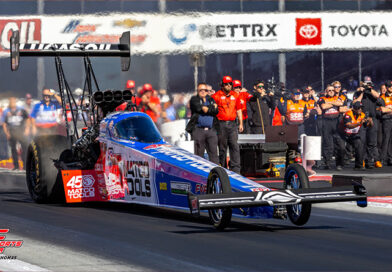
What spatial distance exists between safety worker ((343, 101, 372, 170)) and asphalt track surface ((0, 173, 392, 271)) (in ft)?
24.2

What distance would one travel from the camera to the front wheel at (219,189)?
32.7ft

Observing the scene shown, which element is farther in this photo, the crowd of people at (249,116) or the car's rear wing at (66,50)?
the crowd of people at (249,116)

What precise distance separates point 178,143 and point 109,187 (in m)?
5.07

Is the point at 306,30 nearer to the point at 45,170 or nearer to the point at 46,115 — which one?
the point at 46,115

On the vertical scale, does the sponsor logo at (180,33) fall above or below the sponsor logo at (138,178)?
above

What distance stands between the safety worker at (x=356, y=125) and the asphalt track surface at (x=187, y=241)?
737 cm

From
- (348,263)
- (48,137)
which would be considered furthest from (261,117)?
(348,263)

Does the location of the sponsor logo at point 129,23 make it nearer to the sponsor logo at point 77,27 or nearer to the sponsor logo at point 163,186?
the sponsor logo at point 77,27

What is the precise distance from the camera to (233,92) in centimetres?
1816

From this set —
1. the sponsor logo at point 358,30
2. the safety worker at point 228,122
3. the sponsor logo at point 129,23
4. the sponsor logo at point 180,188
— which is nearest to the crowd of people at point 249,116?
the safety worker at point 228,122

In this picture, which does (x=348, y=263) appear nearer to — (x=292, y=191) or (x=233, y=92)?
(x=292, y=191)

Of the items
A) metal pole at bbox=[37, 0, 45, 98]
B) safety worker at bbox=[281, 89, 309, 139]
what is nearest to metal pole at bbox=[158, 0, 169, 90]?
metal pole at bbox=[37, 0, 45, 98]

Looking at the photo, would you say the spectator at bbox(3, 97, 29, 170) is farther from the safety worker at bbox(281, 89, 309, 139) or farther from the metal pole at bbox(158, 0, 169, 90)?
the safety worker at bbox(281, 89, 309, 139)

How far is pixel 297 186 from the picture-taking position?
1065 cm
